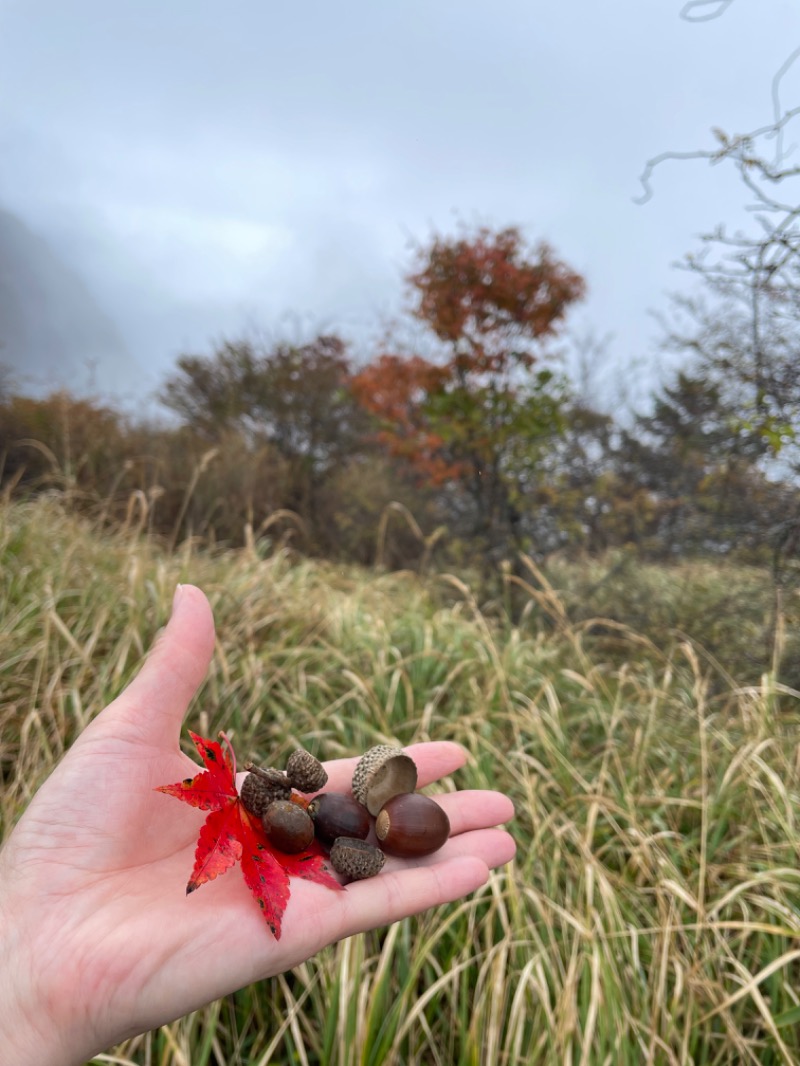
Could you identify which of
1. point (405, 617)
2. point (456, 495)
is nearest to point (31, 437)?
point (456, 495)

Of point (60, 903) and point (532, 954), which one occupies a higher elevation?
point (60, 903)

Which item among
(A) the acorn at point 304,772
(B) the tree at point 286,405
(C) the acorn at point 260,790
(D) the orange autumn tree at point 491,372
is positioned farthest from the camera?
(B) the tree at point 286,405

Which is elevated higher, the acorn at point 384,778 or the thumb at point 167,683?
the thumb at point 167,683

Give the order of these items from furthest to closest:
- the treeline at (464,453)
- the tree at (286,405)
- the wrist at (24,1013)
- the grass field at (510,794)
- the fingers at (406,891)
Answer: the tree at (286,405), the treeline at (464,453), the grass field at (510,794), the fingers at (406,891), the wrist at (24,1013)

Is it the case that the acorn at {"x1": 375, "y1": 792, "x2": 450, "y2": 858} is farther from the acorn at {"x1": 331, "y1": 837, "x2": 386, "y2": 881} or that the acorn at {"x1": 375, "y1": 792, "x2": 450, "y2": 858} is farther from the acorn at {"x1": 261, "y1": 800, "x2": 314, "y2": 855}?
the acorn at {"x1": 261, "y1": 800, "x2": 314, "y2": 855}

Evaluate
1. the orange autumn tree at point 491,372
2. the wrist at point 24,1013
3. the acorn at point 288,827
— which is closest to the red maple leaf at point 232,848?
the acorn at point 288,827

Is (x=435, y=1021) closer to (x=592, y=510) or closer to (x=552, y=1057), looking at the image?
(x=552, y=1057)

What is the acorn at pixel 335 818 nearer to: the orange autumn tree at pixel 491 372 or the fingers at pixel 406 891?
the fingers at pixel 406 891

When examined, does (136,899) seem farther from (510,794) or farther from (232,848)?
→ (510,794)
